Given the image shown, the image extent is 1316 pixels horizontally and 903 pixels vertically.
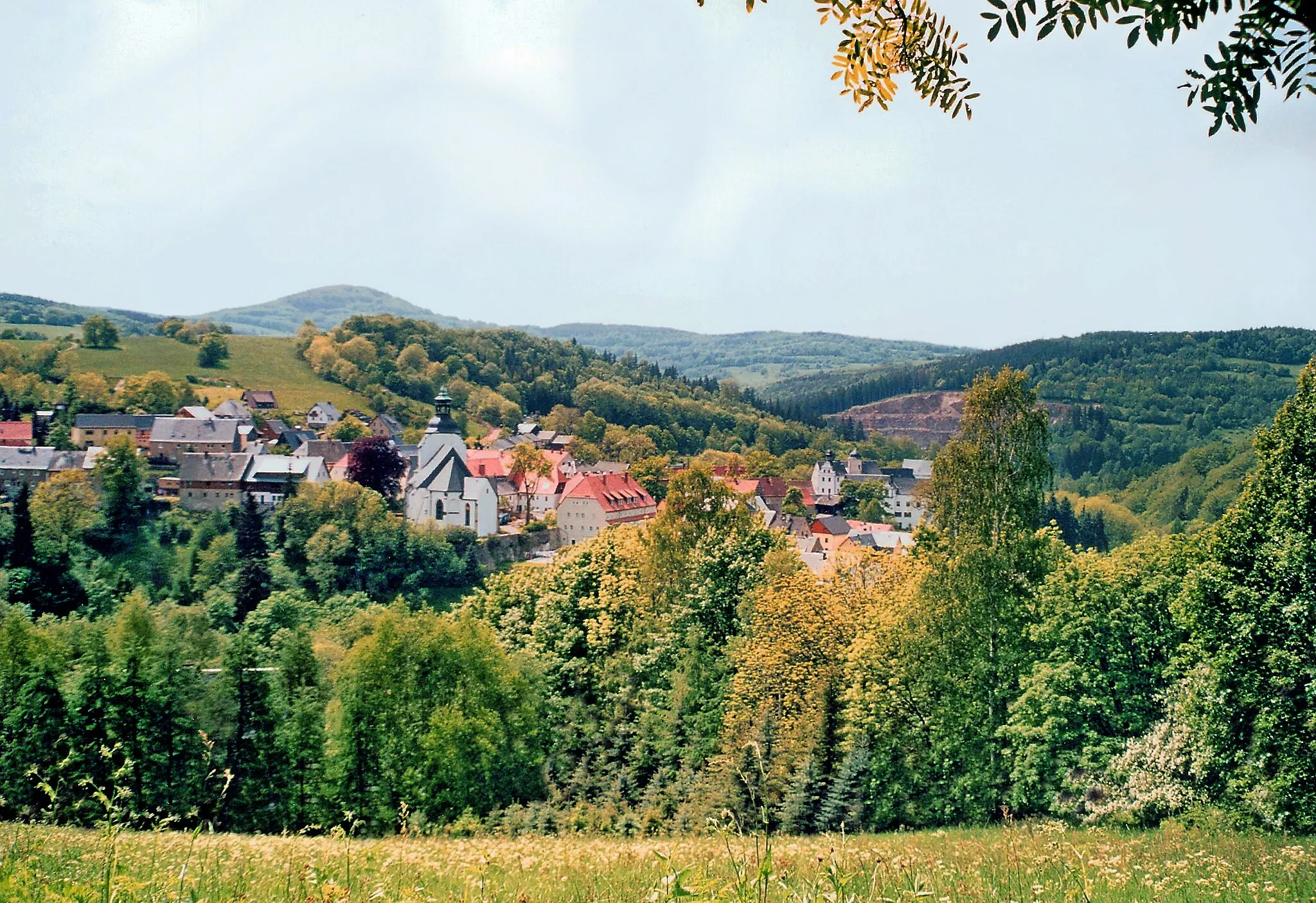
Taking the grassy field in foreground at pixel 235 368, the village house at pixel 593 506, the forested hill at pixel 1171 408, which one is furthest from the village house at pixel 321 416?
the forested hill at pixel 1171 408

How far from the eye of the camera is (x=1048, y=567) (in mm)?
21609

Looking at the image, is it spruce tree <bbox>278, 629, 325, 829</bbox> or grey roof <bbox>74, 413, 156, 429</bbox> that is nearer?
spruce tree <bbox>278, 629, 325, 829</bbox>

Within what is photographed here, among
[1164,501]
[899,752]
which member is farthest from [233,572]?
[1164,501]

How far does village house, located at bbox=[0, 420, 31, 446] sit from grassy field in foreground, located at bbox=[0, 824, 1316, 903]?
104m

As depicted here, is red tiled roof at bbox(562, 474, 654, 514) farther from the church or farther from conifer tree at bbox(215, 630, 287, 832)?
conifer tree at bbox(215, 630, 287, 832)

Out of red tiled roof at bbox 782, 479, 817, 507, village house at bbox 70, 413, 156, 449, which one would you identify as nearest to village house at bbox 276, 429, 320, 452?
village house at bbox 70, 413, 156, 449

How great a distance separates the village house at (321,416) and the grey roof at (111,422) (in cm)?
3152

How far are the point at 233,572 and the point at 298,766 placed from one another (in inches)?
2084

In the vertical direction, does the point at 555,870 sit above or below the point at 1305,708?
above

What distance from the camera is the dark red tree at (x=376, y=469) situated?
98.6 m

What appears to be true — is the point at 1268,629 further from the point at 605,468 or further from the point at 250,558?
the point at 605,468

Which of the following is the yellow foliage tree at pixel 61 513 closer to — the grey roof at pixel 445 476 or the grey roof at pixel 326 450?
the grey roof at pixel 445 476

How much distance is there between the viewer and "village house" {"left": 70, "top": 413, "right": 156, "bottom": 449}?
104000 millimetres

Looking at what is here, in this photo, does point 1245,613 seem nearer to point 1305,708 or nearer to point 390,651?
point 1305,708
